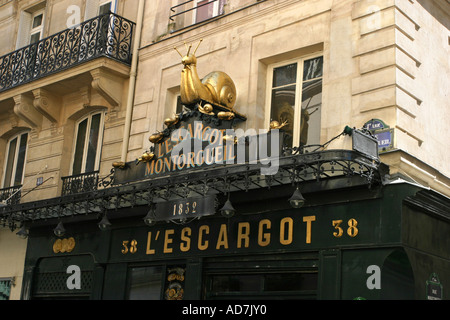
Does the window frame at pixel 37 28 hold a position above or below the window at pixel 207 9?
above

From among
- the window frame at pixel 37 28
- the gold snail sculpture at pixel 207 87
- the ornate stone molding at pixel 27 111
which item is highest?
the window frame at pixel 37 28

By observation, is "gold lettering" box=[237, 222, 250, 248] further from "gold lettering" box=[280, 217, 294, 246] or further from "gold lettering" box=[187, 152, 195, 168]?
"gold lettering" box=[187, 152, 195, 168]

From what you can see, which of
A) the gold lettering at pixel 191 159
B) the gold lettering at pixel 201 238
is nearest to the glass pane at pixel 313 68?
the gold lettering at pixel 191 159

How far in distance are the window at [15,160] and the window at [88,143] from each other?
1880 mm

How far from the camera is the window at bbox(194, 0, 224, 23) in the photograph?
1288cm

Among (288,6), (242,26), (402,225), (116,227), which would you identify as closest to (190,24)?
(242,26)

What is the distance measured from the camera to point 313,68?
436 inches

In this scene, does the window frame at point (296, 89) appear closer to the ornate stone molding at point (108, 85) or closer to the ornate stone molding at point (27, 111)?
the ornate stone molding at point (108, 85)

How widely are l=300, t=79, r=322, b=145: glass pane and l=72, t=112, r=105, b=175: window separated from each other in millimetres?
5151

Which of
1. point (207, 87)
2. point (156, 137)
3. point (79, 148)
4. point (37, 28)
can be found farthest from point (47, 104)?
point (207, 87)

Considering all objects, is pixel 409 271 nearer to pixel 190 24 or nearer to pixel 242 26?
pixel 242 26

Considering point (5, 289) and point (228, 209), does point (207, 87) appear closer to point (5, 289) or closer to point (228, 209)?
point (228, 209)

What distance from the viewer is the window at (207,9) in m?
12.9

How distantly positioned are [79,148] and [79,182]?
0.95 m
